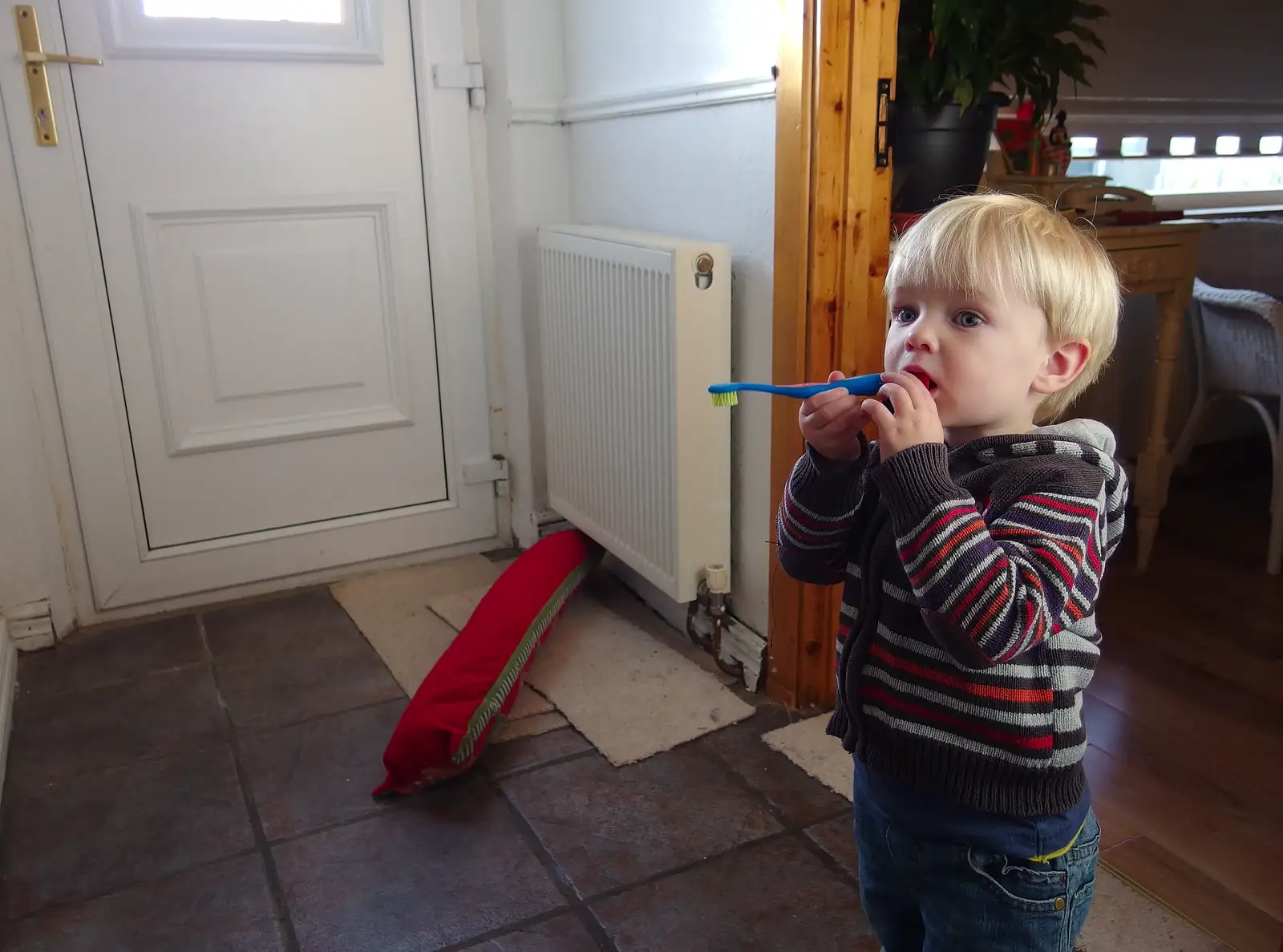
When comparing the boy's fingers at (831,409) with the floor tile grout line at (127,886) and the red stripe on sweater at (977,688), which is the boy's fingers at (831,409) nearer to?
the red stripe on sweater at (977,688)

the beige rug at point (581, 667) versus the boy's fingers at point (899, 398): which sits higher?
the boy's fingers at point (899, 398)

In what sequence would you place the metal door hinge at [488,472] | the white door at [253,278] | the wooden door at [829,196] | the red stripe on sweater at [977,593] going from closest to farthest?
the red stripe on sweater at [977,593] < the wooden door at [829,196] < the white door at [253,278] < the metal door hinge at [488,472]

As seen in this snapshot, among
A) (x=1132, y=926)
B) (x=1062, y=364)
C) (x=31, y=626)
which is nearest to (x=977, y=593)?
(x=1062, y=364)

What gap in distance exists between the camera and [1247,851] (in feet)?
4.83

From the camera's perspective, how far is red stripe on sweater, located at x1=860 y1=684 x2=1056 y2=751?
83 centimetres

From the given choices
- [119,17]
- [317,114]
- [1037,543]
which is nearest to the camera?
[1037,543]

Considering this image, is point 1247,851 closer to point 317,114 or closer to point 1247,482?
point 1247,482

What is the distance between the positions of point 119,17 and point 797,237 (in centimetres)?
143

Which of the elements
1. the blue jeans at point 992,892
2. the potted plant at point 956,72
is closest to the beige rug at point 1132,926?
the blue jeans at point 992,892

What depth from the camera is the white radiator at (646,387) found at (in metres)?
1.75

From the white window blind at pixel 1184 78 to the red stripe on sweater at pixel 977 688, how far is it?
2.53 m

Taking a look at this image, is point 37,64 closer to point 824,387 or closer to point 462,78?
point 462,78

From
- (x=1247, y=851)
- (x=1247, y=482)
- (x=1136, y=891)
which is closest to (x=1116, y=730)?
(x=1247, y=851)

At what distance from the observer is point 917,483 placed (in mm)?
773
